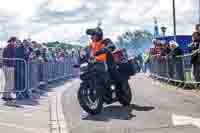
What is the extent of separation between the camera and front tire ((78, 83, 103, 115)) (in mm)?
10344

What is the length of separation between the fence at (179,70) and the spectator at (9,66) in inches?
222

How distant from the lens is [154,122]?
9.34m

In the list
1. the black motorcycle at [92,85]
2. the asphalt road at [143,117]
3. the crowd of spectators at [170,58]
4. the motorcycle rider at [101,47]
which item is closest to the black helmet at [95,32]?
the motorcycle rider at [101,47]

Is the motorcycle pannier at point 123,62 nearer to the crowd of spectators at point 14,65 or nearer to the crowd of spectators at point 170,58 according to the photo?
the crowd of spectators at point 14,65

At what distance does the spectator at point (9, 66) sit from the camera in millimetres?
14256

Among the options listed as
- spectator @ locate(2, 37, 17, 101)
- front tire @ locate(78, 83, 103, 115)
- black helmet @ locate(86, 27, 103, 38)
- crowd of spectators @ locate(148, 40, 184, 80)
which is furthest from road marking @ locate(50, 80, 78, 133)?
crowd of spectators @ locate(148, 40, 184, 80)

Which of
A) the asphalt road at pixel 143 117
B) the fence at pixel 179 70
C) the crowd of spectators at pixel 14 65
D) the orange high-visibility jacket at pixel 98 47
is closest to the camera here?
the asphalt road at pixel 143 117

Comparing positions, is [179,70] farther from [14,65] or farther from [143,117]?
[143,117]

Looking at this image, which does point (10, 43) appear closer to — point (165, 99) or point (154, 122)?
point (165, 99)

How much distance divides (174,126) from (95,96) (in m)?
2.19

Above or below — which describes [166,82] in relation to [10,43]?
below

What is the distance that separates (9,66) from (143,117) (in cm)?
596

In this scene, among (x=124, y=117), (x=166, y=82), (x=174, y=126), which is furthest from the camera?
(x=166, y=82)

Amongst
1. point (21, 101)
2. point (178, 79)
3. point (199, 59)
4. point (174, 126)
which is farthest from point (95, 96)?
point (178, 79)
